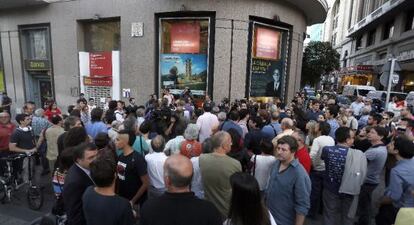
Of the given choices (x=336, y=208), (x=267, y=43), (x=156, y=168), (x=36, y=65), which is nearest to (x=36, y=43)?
(x=36, y=65)

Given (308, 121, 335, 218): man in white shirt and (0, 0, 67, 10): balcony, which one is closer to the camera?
(308, 121, 335, 218): man in white shirt

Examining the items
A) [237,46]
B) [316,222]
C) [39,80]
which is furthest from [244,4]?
[39,80]

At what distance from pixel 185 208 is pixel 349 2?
197 ft

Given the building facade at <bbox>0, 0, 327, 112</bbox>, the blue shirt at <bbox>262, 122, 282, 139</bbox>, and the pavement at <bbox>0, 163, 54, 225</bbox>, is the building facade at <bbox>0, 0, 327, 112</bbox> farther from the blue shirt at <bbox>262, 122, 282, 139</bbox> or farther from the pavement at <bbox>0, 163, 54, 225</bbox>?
the pavement at <bbox>0, 163, 54, 225</bbox>

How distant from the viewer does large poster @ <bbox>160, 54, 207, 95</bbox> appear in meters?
12.3

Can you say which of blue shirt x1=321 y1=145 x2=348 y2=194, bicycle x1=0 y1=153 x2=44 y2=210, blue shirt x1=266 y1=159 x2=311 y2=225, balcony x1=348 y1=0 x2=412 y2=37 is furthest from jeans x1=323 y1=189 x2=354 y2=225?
balcony x1=348 y1=0 x2=412 y2=37

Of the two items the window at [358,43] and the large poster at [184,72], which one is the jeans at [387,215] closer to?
the large poster at [184,72]

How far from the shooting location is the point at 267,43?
43.8ft

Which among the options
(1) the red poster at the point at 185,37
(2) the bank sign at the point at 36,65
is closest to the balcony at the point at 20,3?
(2) the bank sign at the point at 36,65

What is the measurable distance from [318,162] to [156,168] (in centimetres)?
280

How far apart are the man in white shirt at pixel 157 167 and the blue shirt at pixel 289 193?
1.52 meters

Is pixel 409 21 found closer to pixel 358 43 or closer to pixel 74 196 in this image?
pixel 358 43

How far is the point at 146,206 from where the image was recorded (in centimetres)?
207

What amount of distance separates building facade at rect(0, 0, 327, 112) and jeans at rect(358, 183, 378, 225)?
8240 mm
